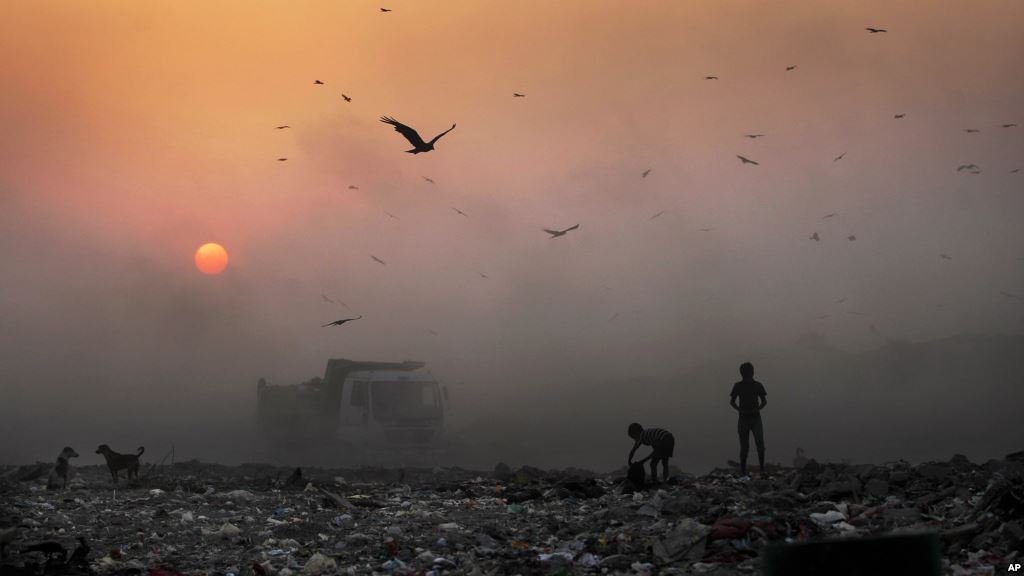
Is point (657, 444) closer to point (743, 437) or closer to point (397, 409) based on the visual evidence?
point (743, 437)

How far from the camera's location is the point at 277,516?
10.4 m

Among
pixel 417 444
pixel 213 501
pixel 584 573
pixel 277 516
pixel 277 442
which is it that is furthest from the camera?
pixel 277 442

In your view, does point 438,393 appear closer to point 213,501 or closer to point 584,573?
point 213,501

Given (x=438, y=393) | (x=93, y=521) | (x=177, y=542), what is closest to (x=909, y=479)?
(x=177, y=542)

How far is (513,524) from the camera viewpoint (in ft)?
31.6

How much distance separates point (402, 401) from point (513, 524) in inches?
394

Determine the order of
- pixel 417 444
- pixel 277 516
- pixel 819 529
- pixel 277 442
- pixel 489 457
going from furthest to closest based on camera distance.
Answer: pixel 489 457 < pixel 277 442 < pixel 417 444 < pixel 277 516 < pixel 819 529

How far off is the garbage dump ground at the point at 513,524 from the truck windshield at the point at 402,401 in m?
6.19

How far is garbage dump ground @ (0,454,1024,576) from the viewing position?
7.39 metres

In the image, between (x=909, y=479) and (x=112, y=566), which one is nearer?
(x=112, y=566)

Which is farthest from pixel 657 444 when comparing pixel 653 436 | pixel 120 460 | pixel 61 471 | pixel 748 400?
pixel 61 471

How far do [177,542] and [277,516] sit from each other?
1738mm

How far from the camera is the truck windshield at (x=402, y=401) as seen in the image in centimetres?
1934

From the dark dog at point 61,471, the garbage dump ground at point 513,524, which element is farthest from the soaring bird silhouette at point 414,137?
the dark dog at point 61,471
